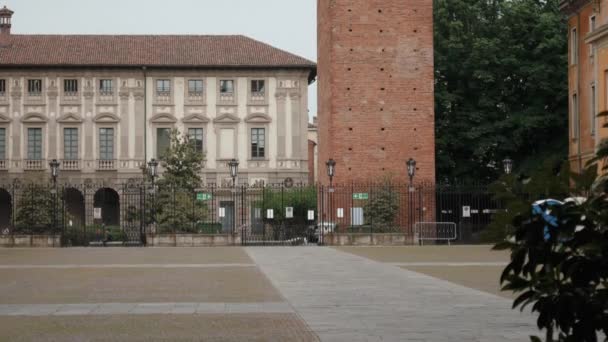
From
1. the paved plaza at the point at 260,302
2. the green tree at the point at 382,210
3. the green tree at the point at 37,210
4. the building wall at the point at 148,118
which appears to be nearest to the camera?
the paved plaza at the point at 260,302

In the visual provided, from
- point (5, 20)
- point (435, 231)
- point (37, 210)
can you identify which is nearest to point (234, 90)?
point (5, 20)

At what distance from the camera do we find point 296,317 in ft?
38.1

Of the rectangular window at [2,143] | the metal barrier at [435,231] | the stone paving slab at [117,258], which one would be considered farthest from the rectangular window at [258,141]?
the stone paving slab at [117,258]

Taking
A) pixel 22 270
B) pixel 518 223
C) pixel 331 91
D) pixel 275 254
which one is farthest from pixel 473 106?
pixel 518 223

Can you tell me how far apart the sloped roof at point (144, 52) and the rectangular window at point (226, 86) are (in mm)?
1168

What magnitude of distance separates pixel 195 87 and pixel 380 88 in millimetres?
22643

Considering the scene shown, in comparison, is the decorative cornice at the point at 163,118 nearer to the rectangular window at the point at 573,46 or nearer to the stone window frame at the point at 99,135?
the stone window frame at the point at 99,135

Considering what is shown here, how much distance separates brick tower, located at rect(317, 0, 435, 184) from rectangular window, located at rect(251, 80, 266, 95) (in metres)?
20.6

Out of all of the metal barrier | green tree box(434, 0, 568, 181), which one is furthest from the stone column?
the metal barrier

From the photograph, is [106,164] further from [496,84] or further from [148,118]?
[496,84]

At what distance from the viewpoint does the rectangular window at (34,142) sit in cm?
6084

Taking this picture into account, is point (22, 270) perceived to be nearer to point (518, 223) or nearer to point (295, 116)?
point (518, 223)

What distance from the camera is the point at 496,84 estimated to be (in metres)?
45.4

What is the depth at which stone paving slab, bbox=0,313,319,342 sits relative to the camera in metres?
9.81
